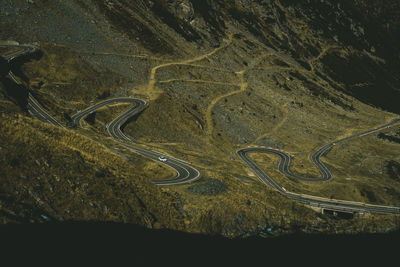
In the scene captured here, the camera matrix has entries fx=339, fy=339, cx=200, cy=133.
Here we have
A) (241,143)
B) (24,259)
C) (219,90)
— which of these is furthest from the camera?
(219,90)

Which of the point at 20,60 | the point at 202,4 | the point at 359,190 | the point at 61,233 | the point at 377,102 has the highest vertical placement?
the point at 377,102

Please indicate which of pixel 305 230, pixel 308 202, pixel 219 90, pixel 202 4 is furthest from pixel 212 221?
pixel 202 4

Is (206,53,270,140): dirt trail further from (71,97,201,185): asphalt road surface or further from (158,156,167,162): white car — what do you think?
(158,156,167,162): white car

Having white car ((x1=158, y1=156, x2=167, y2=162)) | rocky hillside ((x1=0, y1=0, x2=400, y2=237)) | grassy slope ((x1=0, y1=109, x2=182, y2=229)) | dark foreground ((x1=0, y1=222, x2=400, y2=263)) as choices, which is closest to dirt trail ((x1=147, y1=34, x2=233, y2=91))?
rocky hillside ((x1=0, y1=0, x2=400, y2=237))

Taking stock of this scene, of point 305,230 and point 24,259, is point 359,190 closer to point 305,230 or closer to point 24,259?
point 305,230

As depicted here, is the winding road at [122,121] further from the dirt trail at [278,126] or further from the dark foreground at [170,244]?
the dirt trail at [278,126]

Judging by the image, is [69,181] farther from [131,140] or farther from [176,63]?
[176,63]
